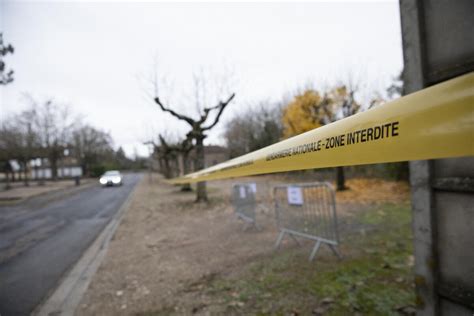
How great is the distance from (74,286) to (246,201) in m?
4.29

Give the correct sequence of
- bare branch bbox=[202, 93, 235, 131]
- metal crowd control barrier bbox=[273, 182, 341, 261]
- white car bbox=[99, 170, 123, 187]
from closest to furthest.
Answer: metal crowd control barrier bbox=[273, 182, 341, 261] → bare branch bbox=[202, 93, 235, 131] → white car bbox=[99, 170, 123, 187]

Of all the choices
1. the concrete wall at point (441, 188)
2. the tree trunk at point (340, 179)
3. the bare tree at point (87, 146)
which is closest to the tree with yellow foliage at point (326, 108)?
the tree trunk at point (340, 179)

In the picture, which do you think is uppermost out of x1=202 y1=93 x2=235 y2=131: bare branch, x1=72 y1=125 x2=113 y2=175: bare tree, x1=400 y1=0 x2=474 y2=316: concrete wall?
x1=72 y1=125 x2=113 y2=175: bare tree

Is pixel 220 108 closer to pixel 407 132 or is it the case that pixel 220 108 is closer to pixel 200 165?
pixel 200 165

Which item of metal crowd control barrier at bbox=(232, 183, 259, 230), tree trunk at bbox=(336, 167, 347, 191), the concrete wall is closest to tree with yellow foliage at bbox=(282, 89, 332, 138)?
tree trunk at bbox=(336, 167, 347, 191)

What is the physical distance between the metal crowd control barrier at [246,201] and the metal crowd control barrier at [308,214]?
1383 millimetres

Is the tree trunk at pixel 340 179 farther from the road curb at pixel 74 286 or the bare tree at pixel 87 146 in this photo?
the bare tree at pixel 87 146

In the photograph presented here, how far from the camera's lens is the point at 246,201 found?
7340 millimetres

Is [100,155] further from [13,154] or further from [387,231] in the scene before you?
[387,231]

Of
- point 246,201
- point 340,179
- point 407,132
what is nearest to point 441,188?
point 407,132

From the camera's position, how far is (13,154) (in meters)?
29.3

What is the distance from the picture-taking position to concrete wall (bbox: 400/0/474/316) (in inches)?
74.6

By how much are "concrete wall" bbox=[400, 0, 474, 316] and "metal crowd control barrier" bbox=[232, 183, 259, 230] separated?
4.82 meters

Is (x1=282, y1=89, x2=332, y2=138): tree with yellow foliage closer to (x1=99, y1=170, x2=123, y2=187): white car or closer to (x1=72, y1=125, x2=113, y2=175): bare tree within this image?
(x1=99, y1=170, x2=123, y2=187): white car
